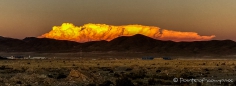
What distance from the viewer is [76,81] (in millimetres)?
30594

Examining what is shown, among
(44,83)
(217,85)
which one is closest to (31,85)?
(44,83)

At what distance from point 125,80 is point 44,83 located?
7.37m

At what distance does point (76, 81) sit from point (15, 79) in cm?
561

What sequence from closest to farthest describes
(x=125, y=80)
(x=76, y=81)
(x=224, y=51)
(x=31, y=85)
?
(x=125, y=80), (x=31, y=85), (x=76, y=81), (x=224, y=51)

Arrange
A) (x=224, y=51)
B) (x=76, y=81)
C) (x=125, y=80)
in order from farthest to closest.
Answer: (x=224, y=51), (x=76, y=81), (x=125, y=80)

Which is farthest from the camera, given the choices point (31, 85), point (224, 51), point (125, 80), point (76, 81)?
point (224, 51)

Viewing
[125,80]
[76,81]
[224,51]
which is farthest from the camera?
[224,51]

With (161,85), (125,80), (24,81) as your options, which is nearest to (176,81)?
(161,85)

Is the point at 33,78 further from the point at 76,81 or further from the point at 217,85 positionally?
the point at 217,85

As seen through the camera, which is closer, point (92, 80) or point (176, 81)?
point (176, 81)

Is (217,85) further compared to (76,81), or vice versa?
(76,81)

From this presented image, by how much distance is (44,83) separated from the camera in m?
29.7

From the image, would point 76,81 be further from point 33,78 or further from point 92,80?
point 33,78

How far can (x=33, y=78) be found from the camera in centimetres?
3219
